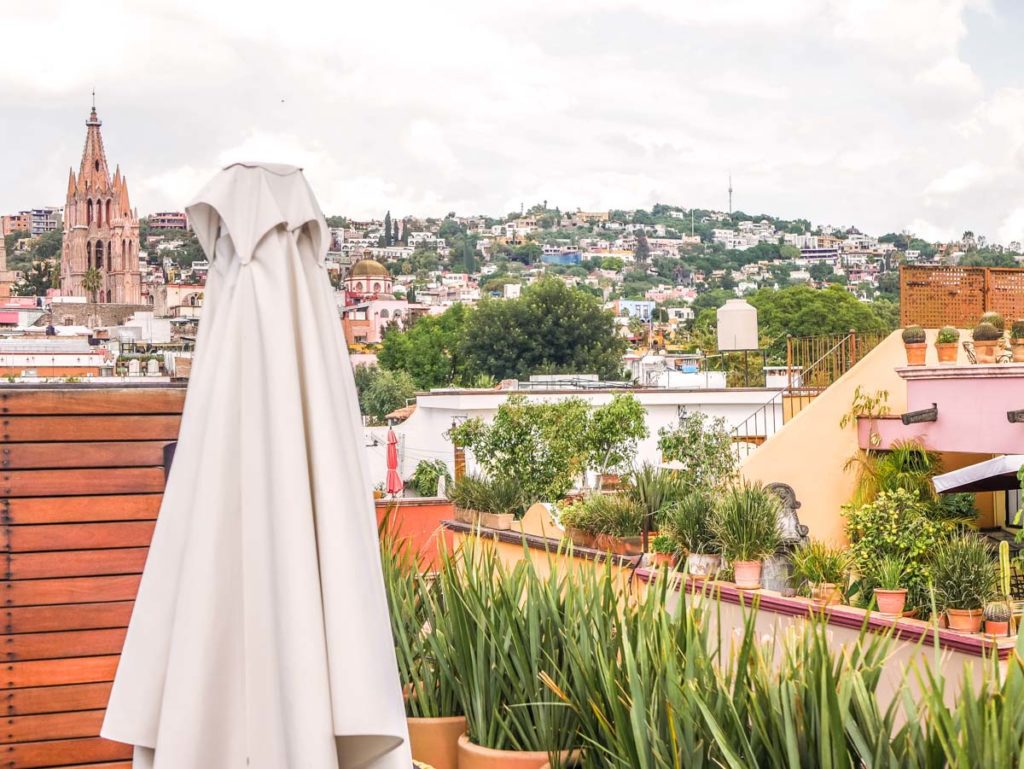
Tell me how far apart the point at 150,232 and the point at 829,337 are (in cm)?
14866

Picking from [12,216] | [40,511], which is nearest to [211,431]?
[40,511]

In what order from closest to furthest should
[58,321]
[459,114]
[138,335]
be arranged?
1. [138,335]
2. [58,321]
3. [459,114]

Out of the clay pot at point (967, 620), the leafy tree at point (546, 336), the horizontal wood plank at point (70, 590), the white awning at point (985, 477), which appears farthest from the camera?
the leafy tree at point (546, 336)

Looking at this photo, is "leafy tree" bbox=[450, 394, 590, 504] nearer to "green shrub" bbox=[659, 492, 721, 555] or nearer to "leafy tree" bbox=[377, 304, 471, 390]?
"green shrub" bbox=[659, 492, 721, 555]

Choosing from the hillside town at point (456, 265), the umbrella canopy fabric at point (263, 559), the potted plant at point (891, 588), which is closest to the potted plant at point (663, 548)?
the potted plant at point (891, 588)

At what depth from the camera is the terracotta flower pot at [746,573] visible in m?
8.27

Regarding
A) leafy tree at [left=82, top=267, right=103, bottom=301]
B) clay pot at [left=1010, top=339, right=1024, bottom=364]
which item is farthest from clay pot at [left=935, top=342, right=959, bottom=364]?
leafy tree at [left=82, top=267, right=103, bottom=301]

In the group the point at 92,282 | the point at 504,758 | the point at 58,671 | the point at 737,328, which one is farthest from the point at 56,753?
the point at 92,282

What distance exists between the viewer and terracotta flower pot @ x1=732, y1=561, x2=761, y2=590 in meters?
8.27

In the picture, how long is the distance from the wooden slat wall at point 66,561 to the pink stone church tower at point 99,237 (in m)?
126

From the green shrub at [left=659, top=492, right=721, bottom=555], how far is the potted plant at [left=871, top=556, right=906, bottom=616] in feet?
3.97

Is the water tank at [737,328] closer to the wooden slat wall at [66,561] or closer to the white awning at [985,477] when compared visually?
the white awning at [985,477]

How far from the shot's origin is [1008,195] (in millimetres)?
61844

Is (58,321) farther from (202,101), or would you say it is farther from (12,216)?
(12,216)
